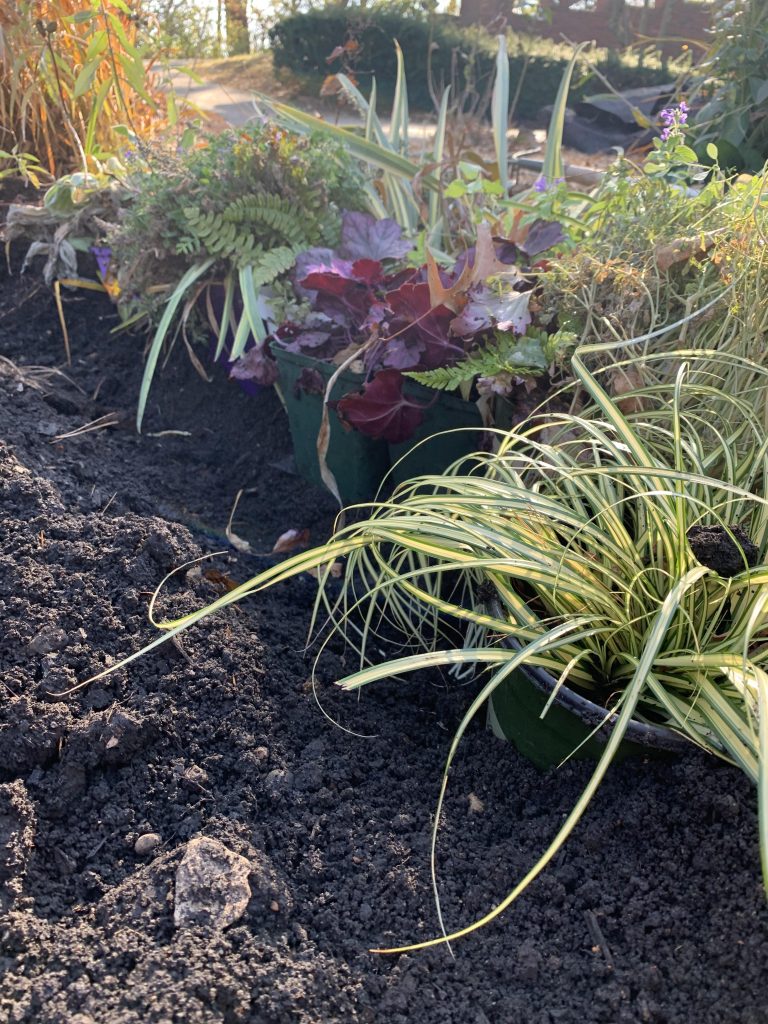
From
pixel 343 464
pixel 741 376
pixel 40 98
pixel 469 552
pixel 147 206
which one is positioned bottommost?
pixel 343 464

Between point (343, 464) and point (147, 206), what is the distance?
114cm

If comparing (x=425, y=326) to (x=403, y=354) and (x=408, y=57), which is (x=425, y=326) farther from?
(x=408, y=57)

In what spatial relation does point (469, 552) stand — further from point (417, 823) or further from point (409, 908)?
point (409, 908)

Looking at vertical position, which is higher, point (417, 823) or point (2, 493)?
point (2, 493)

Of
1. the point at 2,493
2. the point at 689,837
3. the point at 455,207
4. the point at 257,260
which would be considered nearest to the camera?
the point at 689,837

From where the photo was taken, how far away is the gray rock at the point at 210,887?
1146 millimetres

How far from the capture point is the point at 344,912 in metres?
1.21

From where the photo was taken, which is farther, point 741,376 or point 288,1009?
point 741,376

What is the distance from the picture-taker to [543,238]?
83.0 inches

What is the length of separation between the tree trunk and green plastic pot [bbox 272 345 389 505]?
7689 mm

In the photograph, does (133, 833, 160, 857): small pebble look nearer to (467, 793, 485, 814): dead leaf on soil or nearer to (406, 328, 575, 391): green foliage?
(467, 793, 485, 814): dead leaf on soil

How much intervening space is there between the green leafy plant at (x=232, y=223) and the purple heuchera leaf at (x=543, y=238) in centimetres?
74

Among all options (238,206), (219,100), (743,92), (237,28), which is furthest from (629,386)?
(237,28)

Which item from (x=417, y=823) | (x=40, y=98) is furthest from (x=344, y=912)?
(x=40, y=98)
